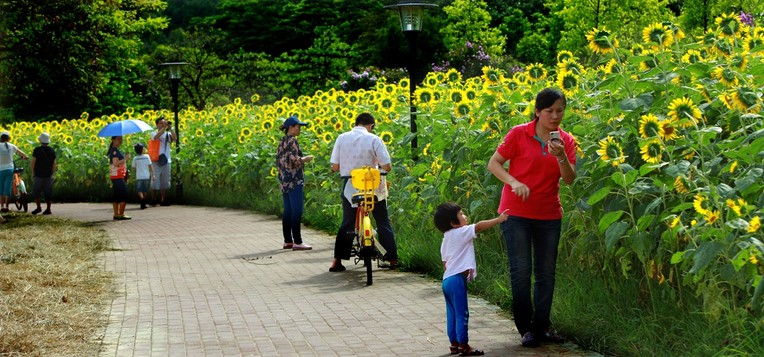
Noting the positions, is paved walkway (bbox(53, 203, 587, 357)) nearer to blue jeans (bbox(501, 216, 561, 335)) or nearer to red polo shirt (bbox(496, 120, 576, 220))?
blue jeans (bbox(501, 216, 561, 335))

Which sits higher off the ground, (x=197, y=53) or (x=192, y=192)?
(x=197, y=53)

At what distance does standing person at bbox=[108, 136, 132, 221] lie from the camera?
21.2 m

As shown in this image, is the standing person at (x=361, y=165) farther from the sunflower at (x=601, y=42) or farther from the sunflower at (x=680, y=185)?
the sunflower at (x=680, y=185)

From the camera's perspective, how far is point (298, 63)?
6519 centimetres

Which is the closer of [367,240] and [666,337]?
[666,337]

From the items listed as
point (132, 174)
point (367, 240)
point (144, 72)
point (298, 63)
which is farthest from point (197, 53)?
point (367, 240)

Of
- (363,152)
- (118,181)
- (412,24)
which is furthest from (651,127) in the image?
(118,181)

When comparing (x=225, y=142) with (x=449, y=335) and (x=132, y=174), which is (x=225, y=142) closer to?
(x=132, y=174)

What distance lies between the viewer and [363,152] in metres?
12.5

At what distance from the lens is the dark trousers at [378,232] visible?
1252 centimetres

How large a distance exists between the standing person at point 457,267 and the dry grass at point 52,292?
2387 mm

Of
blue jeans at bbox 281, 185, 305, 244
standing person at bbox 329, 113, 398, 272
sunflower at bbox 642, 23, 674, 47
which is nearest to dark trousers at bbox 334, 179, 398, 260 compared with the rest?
standing person at bbox 329, 113, 398, 272

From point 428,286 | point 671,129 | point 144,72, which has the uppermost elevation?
point 144,72

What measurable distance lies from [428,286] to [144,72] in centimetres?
4637
